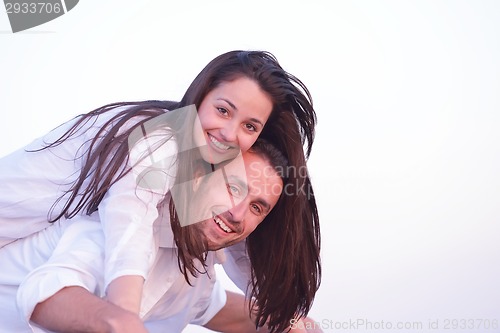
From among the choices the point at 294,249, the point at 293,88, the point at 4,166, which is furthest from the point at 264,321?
the point at 4,166

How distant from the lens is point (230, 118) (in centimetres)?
204

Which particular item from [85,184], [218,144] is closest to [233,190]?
[218,144]

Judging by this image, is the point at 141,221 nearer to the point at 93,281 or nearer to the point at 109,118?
the point at 93,281

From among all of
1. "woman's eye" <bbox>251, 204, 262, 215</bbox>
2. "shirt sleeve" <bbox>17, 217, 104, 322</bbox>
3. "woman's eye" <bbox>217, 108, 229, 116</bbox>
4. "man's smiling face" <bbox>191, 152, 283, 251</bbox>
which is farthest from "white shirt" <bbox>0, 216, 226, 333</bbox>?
"woman's eye" <bbox>217, 108, 229, 116</bbox>

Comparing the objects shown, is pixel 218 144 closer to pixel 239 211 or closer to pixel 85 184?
pixel 239 211

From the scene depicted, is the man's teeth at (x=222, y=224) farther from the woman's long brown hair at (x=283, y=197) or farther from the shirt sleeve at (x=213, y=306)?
the shirt sleeve at (x=213, y=306)

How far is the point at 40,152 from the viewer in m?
2.09

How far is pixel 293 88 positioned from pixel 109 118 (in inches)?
22.9

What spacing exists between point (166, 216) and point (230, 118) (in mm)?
332

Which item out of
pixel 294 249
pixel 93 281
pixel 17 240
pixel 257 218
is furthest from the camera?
pixel 294 249

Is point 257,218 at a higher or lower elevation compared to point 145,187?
lower

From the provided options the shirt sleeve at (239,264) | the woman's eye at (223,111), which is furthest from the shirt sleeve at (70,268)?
the shirt sleeve at (239,264)

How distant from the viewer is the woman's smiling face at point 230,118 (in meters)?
2.01

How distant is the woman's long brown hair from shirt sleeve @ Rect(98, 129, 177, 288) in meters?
0.07
